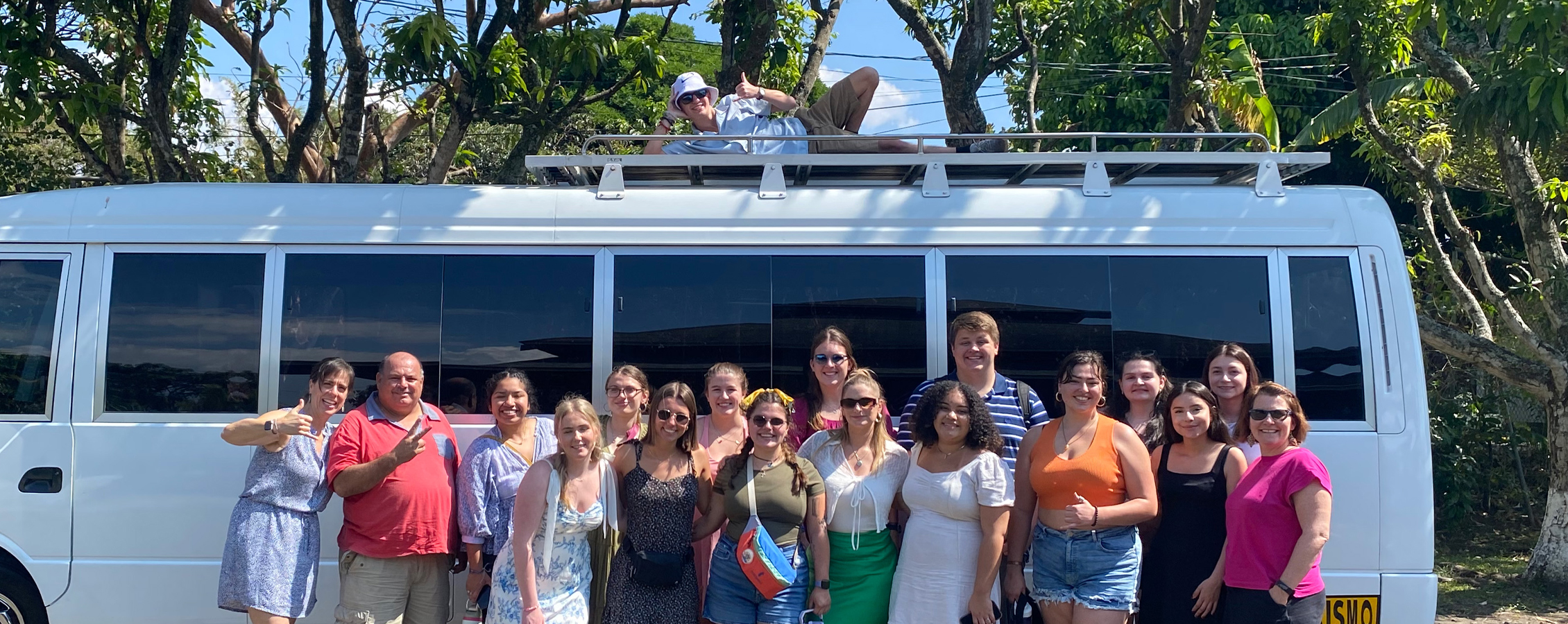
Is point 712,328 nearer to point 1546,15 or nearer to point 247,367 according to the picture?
point 247,367

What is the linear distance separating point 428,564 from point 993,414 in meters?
2.33

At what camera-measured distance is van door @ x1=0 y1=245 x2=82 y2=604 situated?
4.98 meters

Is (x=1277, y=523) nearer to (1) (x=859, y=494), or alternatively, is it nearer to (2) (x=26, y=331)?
(1) (x=859, y=494)

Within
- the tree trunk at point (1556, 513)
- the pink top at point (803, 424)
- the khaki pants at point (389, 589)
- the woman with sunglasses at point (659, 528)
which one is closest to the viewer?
the woman with sunglasses at point (659, 528)

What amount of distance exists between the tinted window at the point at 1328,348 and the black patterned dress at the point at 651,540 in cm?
268

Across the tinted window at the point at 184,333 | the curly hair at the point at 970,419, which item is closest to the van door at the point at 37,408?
the tinted window at the point at 184,333

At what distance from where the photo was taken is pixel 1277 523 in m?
4.18

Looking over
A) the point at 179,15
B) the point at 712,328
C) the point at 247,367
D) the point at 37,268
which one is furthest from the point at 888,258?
the point at 179,15

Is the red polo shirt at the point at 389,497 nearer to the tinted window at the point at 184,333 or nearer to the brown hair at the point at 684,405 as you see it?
the tinted window at the point at 184,333

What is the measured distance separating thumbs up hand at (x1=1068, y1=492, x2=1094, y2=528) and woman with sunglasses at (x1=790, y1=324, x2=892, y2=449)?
0.82 m

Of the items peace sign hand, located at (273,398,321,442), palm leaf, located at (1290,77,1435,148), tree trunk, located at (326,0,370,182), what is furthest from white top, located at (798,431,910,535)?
palm leaf, located at (1290,77,1435,148)

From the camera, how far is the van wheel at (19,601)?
197 inches

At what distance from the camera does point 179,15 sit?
26.5 ft

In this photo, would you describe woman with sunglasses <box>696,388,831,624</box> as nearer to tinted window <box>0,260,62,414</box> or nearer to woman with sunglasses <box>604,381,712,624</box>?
woman with sunglasses <box>604,381,712,624</box>
